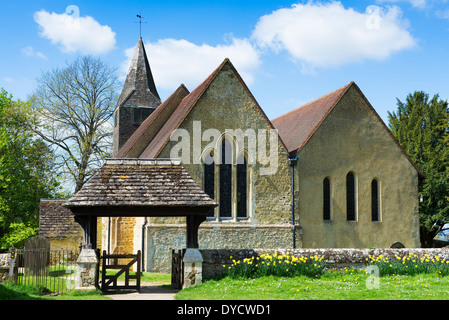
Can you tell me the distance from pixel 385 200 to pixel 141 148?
12.9 metres

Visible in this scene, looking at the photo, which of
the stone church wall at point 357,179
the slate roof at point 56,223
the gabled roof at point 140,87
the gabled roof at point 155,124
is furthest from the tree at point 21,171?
the stone church wall at point 357,179

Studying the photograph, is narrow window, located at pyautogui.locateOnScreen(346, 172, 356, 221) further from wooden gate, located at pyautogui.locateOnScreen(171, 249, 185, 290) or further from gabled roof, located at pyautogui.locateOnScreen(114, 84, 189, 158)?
wooden gate, located at pyautogui.locateOnScreen(171, 249, 185, 290)

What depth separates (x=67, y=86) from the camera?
43375 mm

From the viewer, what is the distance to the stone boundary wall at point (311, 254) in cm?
1650

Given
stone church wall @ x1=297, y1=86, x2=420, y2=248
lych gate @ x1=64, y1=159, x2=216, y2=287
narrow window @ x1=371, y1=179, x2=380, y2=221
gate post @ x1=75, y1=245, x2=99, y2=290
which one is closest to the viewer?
gate post @ x1=75, y1=245, x2=99, y2=290

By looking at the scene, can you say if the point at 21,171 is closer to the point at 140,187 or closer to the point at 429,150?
the point at 140,187

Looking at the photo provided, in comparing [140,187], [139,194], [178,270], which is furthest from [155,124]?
[178,270]

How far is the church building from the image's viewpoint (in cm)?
2498

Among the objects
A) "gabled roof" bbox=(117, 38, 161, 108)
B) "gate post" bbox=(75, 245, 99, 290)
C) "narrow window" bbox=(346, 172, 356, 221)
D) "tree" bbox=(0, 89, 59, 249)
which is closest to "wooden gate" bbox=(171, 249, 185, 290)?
"gate post" bbox=(75, 245, 99, 290)

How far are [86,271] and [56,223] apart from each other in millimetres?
19324

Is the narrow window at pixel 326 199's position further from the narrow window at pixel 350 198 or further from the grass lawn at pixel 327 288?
the grass lawn at pixel 327 288

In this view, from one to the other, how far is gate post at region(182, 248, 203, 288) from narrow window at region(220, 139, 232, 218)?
958 cm

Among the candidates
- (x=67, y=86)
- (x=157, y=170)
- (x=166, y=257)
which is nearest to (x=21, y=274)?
(x=157, y=170)
